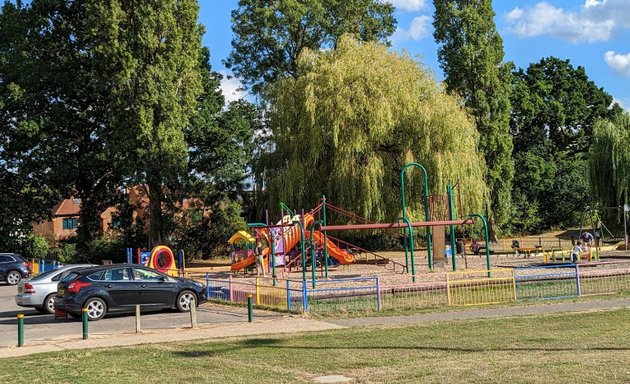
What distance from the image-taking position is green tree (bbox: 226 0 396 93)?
2008 inches

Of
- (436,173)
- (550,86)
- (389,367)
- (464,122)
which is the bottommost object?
(389,367)

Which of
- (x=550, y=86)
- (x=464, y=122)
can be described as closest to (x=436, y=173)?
(x=464, y=122)

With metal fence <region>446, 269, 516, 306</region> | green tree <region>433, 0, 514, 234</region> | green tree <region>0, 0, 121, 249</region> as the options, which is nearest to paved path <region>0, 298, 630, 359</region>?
metal fence <region>446, 269, 516, 306</region>

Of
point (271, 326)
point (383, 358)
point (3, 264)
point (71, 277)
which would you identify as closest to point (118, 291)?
point (71, 277)

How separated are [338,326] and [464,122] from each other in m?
26.7

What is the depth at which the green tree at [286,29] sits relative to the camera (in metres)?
51.0

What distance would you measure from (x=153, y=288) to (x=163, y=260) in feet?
49.0

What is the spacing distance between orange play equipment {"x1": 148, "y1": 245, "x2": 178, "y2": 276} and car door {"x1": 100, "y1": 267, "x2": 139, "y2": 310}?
10733 mm

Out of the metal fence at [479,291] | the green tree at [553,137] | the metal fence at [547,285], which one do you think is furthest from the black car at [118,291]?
the green tree at [553,137]

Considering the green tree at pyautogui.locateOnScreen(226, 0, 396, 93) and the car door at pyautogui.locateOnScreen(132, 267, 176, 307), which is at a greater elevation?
the green tree at pyautogui.locateOnScreen(226, 0, 396, 93)

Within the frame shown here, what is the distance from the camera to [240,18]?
52.2 m

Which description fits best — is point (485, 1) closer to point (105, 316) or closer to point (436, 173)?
point (436, 173)

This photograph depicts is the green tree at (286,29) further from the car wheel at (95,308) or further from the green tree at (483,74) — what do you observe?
the car wheel at (95,308)

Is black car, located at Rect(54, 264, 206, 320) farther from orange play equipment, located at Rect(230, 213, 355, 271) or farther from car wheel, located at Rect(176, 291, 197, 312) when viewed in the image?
orange play equipment, located at Rect(230, 213, 355, 271)
